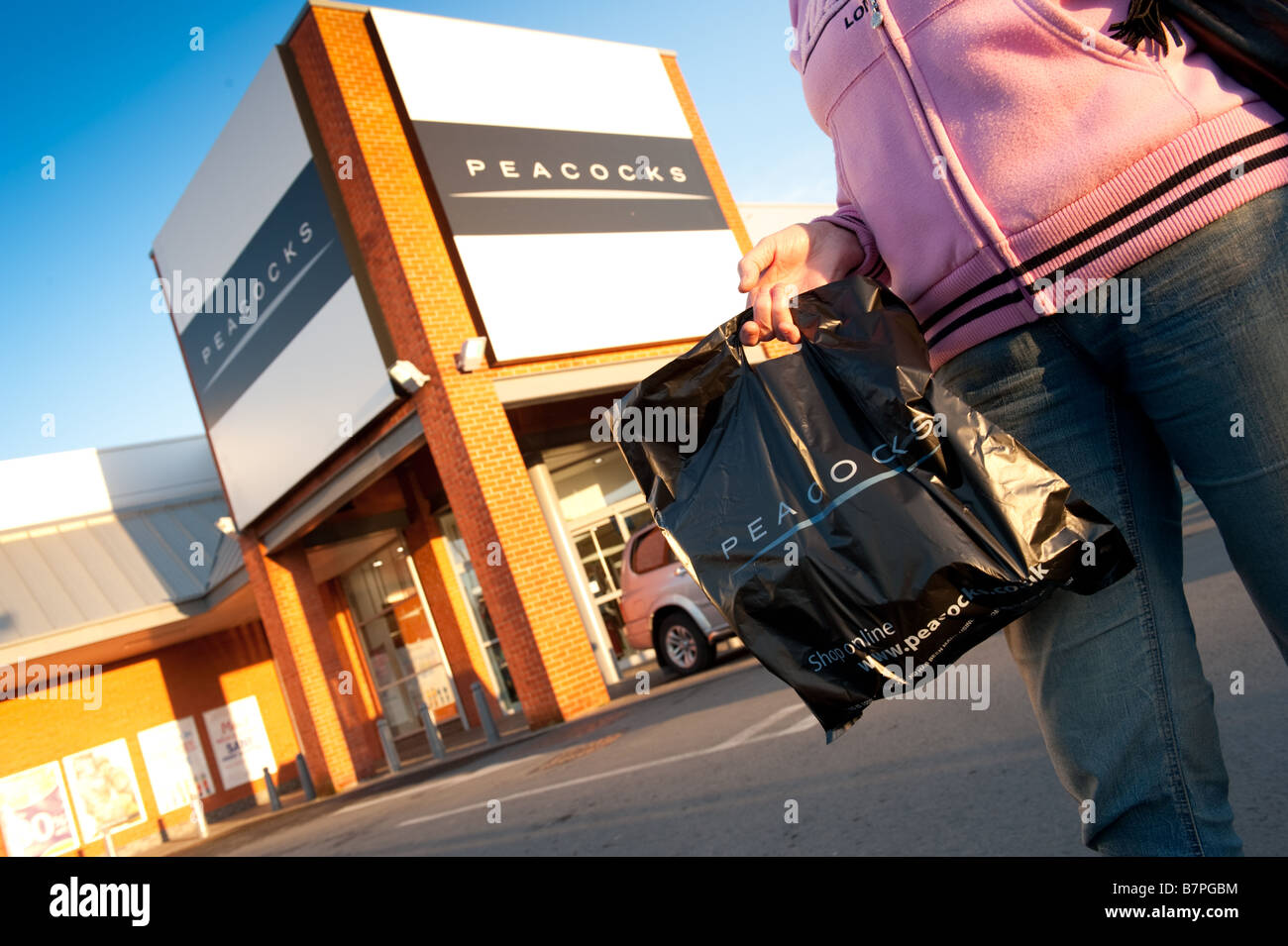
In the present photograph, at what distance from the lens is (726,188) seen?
14.4 m

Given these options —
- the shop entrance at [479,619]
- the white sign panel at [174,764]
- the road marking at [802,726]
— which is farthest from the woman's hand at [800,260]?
the white sign panel at [174,764]

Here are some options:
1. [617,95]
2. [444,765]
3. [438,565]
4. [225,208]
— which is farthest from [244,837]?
[617,95]

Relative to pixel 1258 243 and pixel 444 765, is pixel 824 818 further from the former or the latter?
pixel 444 765

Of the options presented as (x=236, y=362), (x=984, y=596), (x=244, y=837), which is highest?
(x=236, y=362)

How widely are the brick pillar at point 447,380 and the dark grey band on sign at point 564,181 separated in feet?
1.48

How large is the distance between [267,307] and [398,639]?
25.3ft

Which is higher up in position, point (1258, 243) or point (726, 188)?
point (726, 188)

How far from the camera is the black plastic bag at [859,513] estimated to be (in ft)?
4.00

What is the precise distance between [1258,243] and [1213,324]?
109 mm

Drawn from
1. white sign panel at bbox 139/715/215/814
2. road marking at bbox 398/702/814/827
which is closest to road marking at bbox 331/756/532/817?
road marking at bbox 398/702/814/827

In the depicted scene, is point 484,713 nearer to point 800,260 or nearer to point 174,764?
point 800,260

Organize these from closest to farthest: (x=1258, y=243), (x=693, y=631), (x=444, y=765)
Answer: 1. (x=1258, y=243)
2. (x=693, y=631)
3. (x=444, y=765)

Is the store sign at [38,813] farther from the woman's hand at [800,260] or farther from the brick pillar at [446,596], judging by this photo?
the woman's hand at [800,260]

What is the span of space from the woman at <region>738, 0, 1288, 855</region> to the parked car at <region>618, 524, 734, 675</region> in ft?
27.9
